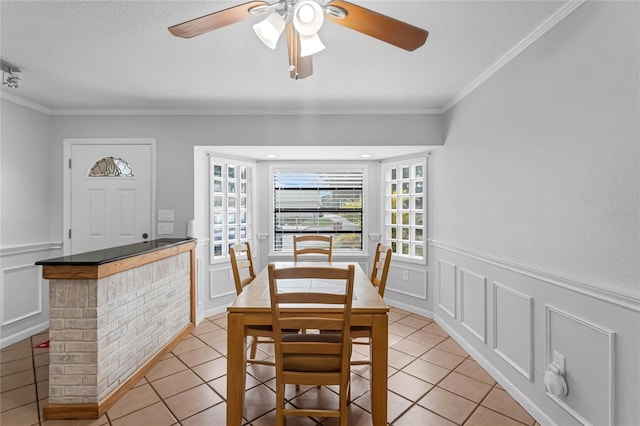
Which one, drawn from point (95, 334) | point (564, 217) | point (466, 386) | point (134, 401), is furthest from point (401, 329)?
point (95, 334)

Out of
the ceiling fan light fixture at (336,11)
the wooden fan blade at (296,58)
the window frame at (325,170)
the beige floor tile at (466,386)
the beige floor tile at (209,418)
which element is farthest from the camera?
the window frame at (325,170)

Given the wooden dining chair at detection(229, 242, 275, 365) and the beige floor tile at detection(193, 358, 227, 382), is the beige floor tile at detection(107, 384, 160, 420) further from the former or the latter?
the wooden dining chair at detection(229, 242, 275, 365)

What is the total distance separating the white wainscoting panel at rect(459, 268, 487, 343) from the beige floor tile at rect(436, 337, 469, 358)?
22cm

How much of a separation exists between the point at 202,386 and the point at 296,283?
40.8 inches

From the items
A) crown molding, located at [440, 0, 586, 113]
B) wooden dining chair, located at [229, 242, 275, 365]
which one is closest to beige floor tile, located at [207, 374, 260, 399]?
wooden dining chair, located at [229, 242, 275, 365]

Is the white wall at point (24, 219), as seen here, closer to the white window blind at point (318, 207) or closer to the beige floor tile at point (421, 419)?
the white window blind at point (318, 207)

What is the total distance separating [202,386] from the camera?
235 centimetres

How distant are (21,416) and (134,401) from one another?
0.66 meters

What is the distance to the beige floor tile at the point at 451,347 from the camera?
2900 millimetres

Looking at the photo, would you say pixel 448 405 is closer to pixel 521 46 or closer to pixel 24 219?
pixel 521 46

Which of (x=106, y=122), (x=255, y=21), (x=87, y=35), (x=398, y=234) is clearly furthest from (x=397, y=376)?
(x=106, y=122)

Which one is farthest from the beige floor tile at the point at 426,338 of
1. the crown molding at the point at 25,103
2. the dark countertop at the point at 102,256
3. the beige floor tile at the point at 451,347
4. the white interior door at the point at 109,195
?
the crown molding at the point at 25,103

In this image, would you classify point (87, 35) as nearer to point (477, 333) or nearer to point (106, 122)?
point (106, 122)

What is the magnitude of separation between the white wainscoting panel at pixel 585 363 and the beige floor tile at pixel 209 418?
2.04m
